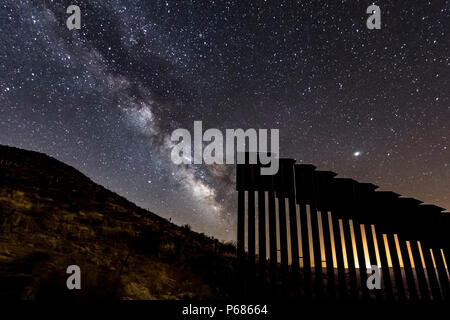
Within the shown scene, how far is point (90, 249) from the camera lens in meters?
6.50

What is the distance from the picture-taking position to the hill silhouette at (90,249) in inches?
167

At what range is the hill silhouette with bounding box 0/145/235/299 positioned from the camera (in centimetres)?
423

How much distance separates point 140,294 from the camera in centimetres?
498

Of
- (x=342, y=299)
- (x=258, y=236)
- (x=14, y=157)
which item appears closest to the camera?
(x=342, y=299)

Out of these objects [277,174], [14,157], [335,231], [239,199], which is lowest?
[335,231]
